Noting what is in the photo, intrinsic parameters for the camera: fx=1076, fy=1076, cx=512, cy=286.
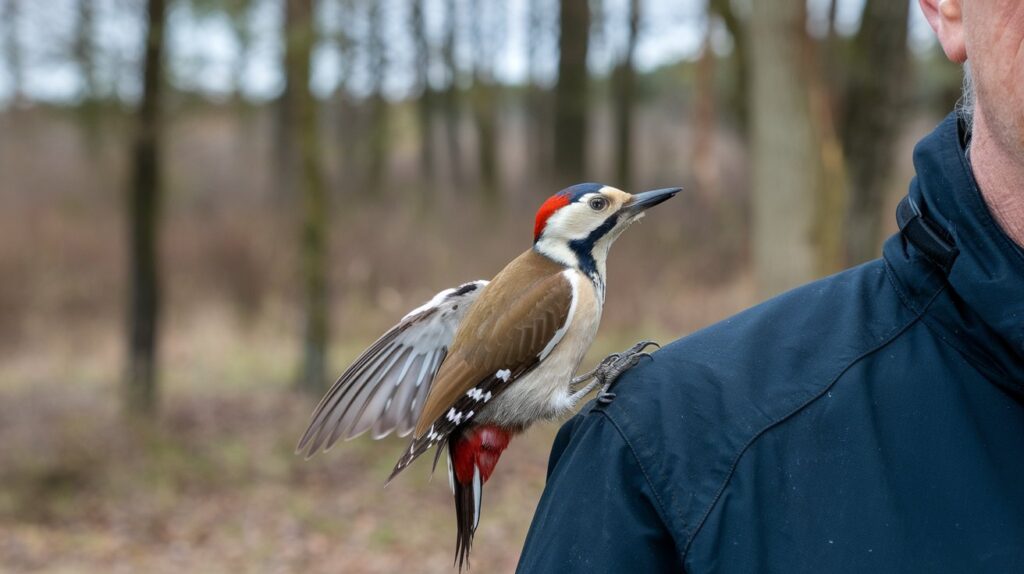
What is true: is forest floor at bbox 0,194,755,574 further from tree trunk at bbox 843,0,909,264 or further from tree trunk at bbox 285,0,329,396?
tree trunk at bbox 843,0,909,264

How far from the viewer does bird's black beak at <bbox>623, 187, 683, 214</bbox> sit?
2.44 metres

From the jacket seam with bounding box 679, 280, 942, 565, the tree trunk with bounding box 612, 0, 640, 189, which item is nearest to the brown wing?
the jacket seam with bounding box 679, 280, 942, 565

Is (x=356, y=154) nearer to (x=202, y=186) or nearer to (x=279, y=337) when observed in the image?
(x=202, y=186)

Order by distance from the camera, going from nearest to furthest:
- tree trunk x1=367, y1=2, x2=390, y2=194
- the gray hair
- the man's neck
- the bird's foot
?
the man's neck
the gray hair
the bird's foot
tree trunk x1=367, y1=2, x2=390, y2=194

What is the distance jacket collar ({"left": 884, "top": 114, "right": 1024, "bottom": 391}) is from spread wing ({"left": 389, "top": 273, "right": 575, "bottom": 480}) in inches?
41.3

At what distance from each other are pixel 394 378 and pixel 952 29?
148 cm

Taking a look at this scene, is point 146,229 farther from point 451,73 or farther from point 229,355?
point 451,73

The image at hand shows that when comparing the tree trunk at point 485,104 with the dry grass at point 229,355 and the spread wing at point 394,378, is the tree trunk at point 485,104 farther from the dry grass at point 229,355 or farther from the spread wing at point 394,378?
the spread wing at point 394,378

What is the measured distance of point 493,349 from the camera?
2.46 meters

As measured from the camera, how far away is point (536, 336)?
2.49 m

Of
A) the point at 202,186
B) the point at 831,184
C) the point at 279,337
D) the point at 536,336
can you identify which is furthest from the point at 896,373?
the point at 202,186

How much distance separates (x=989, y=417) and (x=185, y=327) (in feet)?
41.6

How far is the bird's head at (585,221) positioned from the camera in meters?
2.54

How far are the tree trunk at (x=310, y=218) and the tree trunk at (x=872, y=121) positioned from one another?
4.91 meters
